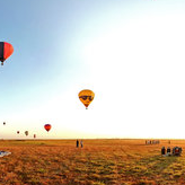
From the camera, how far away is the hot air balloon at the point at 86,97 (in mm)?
41000

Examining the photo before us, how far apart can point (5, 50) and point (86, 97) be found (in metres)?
18.1

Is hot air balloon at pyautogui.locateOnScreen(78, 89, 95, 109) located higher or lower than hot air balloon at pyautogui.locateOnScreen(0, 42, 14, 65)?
lower

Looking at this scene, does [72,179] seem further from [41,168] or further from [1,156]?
[1,156]

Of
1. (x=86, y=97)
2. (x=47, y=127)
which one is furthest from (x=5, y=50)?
(x=47, y=127)

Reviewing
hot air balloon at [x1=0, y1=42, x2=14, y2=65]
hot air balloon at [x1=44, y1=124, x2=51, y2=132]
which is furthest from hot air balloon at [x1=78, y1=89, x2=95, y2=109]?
hot air balloon at [x1=44, y1=124, x2=51, y2=132]

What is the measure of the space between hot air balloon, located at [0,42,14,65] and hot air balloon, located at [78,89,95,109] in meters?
16.7

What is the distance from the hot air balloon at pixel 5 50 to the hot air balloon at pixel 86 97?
16698mm

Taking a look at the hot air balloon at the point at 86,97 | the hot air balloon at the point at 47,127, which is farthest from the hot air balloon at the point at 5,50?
the hot air balloon at the point at 47,127

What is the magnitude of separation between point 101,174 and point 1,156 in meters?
15.5

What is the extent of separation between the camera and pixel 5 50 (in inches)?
1160

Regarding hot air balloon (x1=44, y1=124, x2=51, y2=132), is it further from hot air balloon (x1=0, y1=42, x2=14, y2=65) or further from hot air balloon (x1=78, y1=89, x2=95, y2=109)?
hot air balloon (x1=0, y1=42, x2=14, y2=65)

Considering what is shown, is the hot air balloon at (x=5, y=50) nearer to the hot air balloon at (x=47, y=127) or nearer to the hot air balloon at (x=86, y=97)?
the hot air balloon at (x=86, y=97)

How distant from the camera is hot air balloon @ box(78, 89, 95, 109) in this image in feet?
135

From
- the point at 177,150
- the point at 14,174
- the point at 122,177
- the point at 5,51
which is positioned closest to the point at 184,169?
the point at 122,177
